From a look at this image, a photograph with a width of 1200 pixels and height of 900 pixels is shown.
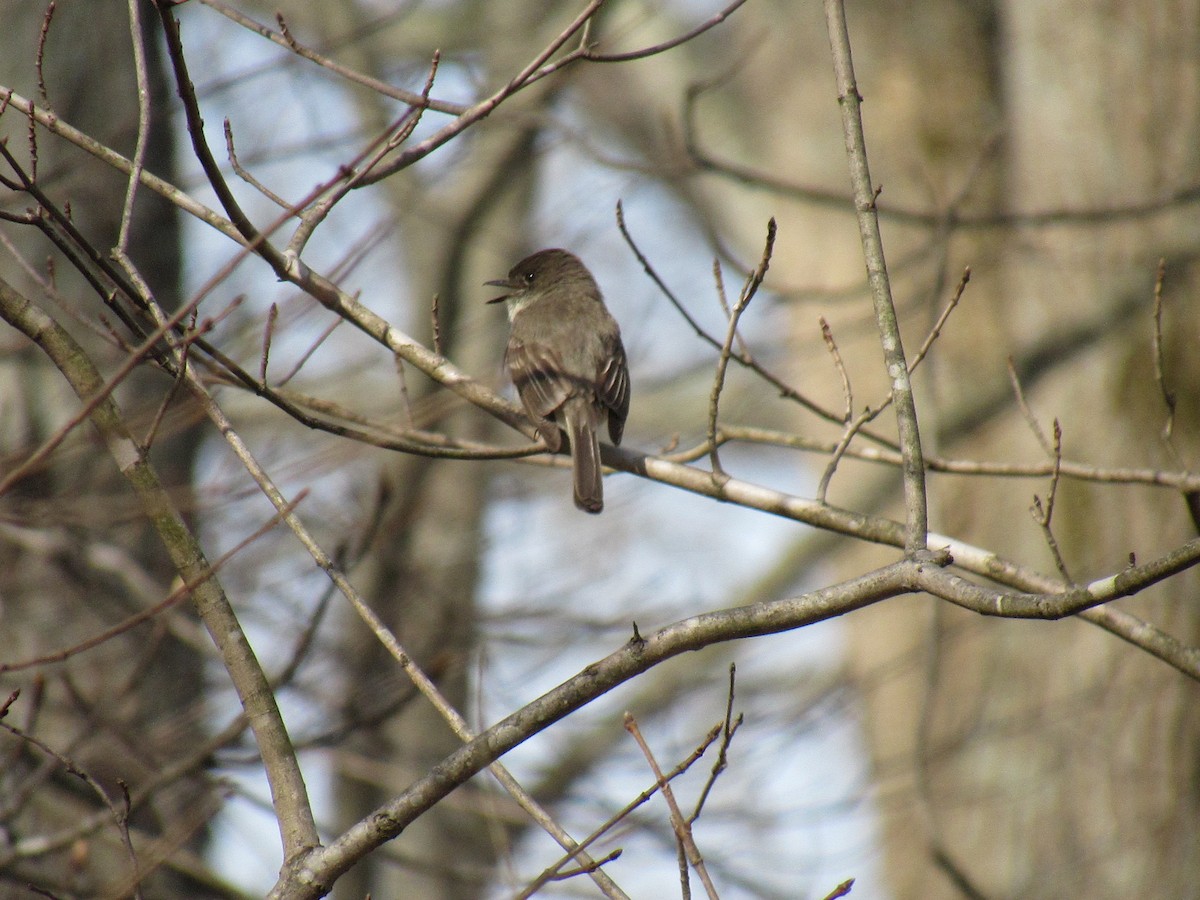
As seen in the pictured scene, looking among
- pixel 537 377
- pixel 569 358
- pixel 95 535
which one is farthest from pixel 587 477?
pixel 95 535

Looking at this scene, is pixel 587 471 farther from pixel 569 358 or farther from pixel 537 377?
pixel 569 358

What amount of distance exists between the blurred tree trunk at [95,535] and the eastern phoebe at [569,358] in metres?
1.59

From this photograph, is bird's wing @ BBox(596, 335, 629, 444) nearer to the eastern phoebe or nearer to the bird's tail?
the eastern phoebe

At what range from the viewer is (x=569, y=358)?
5.60m

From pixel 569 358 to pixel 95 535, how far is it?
7.60 ft

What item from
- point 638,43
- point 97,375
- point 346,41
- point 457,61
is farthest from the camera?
point 638,43

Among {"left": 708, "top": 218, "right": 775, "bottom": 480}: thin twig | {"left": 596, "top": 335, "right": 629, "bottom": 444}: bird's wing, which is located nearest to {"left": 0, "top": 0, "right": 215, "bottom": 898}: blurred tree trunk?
{"left": 596, "top": 335, "right": 629, "bottom": 444}: bird's wing

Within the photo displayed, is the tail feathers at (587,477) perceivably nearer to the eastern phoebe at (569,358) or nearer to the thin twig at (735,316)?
the eastern phoebe at (569,358)

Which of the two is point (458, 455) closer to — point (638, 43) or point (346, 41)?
point (346, 41)

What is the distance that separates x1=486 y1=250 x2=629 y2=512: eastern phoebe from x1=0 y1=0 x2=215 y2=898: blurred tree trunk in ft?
5.22

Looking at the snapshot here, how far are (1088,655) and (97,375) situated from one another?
5.30m

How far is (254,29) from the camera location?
302 cm

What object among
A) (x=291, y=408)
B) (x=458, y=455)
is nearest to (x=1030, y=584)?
(x=458, y=455)

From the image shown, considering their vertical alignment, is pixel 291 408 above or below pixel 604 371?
below
